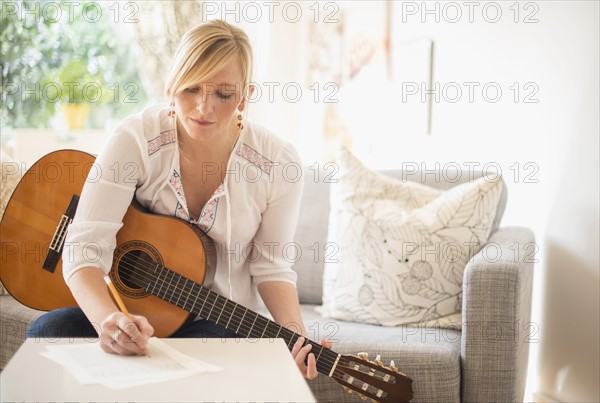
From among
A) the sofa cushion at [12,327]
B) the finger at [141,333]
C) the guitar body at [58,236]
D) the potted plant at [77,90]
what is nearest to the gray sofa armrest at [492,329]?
the guitar body at [58,236]

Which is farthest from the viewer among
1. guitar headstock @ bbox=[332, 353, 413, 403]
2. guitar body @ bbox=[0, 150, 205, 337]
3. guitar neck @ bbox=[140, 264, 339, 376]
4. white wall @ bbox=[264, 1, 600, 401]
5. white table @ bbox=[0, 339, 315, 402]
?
white wall @ bbox=[264, 1, 600, 401]

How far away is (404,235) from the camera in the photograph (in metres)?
2.14

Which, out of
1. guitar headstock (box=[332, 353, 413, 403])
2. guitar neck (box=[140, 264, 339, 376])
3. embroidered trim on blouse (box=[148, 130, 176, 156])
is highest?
embroidered trim on blouse (box=[148, 130, 176, 156])

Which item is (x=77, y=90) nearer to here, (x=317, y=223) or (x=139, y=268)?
(x=317, y=223)

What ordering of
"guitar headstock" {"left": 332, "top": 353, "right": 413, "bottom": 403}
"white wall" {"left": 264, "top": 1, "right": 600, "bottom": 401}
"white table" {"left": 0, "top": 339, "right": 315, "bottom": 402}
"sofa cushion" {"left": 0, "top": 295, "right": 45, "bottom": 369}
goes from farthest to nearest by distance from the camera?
"white wall" {"left": 264, "top": 1, "right": 600, "bottom": 401} → "sofa cushion" {"left": 0, "top": 295, "right": 45, "bottom": 369} → "guitar headstock" {"left": 332, "top": 353, "right": 413, "bottom": 403} → "white table" {"left": 0, "top": 339, "right": 315, "bottom": 402}

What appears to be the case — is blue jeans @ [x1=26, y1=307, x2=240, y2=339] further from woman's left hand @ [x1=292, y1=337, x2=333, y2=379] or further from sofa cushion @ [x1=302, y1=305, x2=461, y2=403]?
sofa cushion @ [x1=302, y1=305, x2=461, y2=403]

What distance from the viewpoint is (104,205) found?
1.58 meters

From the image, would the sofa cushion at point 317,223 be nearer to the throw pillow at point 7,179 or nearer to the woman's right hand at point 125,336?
the throw pillow at point 7,179

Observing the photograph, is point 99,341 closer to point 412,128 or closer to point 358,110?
point 412,128

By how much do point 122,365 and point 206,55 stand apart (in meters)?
0.68

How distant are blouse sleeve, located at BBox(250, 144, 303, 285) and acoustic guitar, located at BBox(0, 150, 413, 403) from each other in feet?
0.59

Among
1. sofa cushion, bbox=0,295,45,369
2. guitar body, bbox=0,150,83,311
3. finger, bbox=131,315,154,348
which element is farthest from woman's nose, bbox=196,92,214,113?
sofa cushion, bbox=0,295,45,369

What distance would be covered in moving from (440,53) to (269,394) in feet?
6.60

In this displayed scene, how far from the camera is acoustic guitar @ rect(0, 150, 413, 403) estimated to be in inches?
56.1
